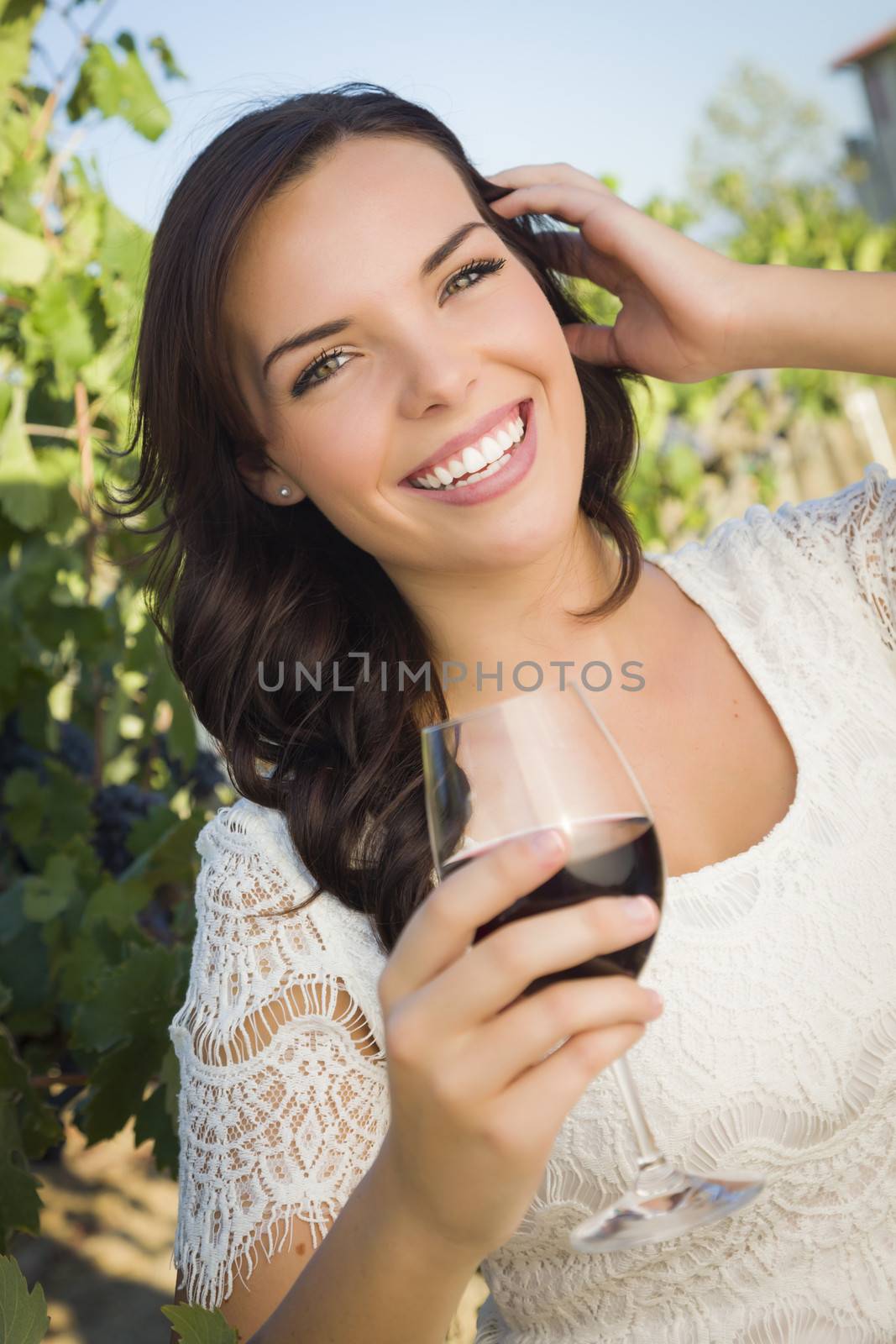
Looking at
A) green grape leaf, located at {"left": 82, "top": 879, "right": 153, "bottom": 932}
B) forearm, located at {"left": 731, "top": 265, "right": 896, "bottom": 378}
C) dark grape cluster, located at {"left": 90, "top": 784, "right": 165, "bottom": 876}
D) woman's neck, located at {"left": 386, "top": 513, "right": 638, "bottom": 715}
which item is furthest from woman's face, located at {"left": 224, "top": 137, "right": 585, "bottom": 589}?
dark grape cluster, located at {"left": 90, "top": 784, "right": 165, "bottom": 876}

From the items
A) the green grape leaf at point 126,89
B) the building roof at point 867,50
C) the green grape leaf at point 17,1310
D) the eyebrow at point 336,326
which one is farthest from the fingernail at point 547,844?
the building roof at point 867,50

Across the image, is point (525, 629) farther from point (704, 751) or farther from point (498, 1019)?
point (498, 1019)

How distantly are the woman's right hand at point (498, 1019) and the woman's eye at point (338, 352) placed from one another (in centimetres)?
113

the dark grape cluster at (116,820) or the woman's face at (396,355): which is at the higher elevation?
the woman's face at (396,355)

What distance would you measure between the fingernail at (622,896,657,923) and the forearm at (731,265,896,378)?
4.54ft

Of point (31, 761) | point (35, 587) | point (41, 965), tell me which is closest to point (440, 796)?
point (41, 965)

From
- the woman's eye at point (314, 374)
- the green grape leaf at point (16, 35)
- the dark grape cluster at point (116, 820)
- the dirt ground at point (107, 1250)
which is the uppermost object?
the green grape leaf at point (16, 35)

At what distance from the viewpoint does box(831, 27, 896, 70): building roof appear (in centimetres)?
3712

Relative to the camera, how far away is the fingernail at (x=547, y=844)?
0.85 meters

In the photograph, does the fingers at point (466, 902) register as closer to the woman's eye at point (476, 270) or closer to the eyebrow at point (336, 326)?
the eyebrow at point (336, 326)

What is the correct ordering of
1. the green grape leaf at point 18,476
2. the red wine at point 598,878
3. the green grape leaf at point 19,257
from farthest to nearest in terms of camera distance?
the green grape leaf at point 18,476 → the green grape leaf at point 19,257 → the red wine at point 598,878

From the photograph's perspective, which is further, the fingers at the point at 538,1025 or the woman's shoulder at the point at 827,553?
the woman's shoulder at the point at 827,553

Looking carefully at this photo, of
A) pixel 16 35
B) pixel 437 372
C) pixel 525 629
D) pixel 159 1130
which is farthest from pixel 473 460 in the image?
pixel 16 35

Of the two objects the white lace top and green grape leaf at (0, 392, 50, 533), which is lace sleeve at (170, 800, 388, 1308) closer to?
the white lace top
